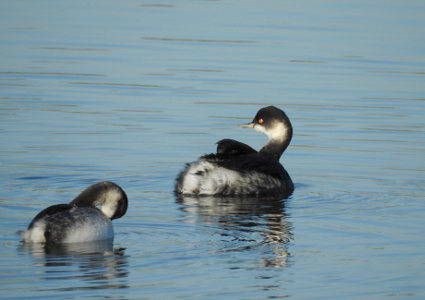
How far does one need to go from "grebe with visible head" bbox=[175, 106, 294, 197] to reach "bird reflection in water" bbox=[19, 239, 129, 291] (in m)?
2.78

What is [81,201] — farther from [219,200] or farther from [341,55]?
[341,55]

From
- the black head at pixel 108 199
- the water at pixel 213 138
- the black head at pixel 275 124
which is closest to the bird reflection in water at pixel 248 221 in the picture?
the water at pixel 213 138

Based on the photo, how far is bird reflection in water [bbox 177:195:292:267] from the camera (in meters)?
9.44

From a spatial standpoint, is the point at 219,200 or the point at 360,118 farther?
the point at 360,118

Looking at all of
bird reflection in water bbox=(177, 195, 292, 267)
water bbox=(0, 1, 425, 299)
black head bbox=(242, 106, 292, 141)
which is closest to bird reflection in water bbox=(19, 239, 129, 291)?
water bbox=(0, 1, 425, 299)

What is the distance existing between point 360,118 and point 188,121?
277 cm

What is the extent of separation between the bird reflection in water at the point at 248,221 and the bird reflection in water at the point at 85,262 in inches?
39.1

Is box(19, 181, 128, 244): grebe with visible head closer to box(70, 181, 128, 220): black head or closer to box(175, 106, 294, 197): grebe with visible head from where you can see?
box(70, 181, 128, 220): black head

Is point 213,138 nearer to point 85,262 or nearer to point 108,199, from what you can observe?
point 108,199

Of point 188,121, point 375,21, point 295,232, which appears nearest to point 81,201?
point 295,232

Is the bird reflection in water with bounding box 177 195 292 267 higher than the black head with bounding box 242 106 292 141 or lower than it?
lower

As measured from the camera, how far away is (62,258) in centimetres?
879

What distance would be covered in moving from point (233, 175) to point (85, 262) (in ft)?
12.3

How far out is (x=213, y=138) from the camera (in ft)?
50.1
